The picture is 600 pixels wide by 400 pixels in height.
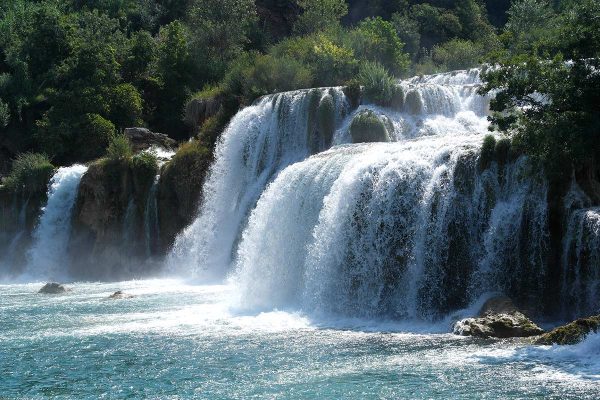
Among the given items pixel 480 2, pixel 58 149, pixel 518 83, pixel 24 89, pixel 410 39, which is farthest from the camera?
pixel 480 2

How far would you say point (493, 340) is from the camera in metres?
15.4

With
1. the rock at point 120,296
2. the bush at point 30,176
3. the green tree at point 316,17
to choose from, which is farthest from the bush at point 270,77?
the green tree at point 316,17

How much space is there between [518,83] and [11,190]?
23781 millimetres

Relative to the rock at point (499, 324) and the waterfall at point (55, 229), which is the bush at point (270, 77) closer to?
the waterfall at point (55, 229)

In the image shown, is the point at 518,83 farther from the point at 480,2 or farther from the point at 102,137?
the point at 480,2

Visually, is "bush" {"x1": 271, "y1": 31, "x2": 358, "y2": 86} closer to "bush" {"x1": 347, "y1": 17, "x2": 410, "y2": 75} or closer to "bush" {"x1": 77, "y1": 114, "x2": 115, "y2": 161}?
"bush" {"x1": 347, "y1": 17, "x2": 410, "y2": 75}

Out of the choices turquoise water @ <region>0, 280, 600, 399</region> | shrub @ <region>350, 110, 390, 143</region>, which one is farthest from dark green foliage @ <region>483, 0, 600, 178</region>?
shrub @ <region>350, 110, 390, 143</region>

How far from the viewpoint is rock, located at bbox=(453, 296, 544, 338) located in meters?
15.6

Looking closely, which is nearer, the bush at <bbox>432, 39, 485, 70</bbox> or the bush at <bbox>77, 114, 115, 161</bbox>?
the bush at <bbox>77, 114, 115, 161</bbox>

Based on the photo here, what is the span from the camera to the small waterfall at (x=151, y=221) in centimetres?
3127

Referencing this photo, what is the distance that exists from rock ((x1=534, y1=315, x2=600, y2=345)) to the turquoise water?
220 mm

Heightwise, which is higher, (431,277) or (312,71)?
(312,71)

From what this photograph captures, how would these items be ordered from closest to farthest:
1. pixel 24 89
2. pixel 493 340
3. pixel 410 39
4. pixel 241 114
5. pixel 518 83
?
pixel 493 340 → pixel 518 83 → pixel 241 114 → pixel 24 89 → pixel 410 39

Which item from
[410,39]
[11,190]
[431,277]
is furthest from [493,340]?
[410,39]
